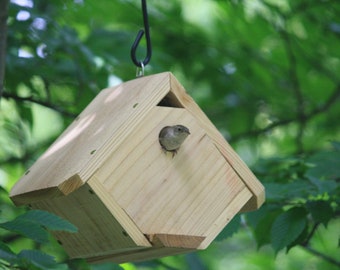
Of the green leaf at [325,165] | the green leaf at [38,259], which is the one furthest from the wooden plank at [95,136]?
the green leaf at [325,165]

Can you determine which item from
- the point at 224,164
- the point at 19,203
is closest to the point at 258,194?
the point at 224,164

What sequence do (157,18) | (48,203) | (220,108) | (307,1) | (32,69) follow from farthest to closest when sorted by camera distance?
(220,108) < (157,18) < (307,1) < (32,69) < (48,203)

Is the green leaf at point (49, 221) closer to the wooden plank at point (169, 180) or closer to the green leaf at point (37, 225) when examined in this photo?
the green leaf at point (37, 225)

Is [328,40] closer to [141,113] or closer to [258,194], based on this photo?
[258,194]

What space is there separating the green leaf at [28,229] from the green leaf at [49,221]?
0.01 metres

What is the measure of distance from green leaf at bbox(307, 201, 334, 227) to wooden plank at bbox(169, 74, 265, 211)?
23cm

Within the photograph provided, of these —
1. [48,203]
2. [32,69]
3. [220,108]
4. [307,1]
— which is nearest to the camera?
[48,203]

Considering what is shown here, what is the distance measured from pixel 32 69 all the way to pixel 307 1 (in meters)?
1.95

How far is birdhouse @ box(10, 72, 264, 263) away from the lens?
→ 246 centimetres

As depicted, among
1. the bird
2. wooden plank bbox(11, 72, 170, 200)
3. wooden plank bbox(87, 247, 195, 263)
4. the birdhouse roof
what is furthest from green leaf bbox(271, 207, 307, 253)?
wooden plank bbox(11, 72, 170, 200)

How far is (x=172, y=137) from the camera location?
2574 mm

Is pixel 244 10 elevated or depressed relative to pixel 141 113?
depressed

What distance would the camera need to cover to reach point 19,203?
9.11 ft

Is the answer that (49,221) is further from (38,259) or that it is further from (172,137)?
(172,137)
